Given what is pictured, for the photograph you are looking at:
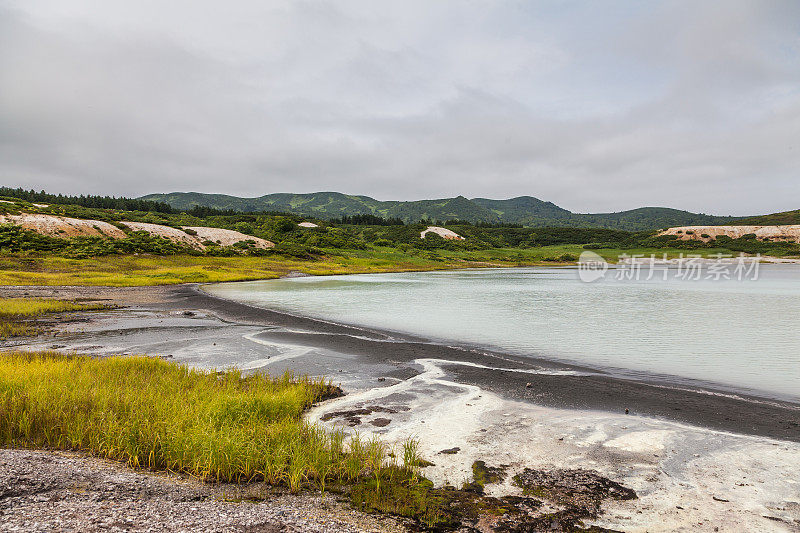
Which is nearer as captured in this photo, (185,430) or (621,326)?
(185,430)

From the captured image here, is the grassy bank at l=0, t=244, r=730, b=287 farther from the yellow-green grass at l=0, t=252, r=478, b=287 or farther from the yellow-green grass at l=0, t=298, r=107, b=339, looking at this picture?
the yellow-green grass at l=0, t=298, r=107, b=339

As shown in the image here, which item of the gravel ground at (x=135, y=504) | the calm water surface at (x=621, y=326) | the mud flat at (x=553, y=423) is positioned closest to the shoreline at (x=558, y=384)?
the mud flat at (x=553, y=423)

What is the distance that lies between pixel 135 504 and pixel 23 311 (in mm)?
28327

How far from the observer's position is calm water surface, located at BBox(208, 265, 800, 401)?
15586 mm

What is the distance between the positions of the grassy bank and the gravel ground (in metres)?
49.2

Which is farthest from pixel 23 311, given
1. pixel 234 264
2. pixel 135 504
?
pixel 234 264

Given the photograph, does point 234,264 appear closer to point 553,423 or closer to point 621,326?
point 621,326

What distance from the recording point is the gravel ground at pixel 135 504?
15.6 feet

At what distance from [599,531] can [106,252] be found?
3422 inches

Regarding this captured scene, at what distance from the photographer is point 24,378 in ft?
31.5

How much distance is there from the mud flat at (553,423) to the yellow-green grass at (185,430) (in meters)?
1.43

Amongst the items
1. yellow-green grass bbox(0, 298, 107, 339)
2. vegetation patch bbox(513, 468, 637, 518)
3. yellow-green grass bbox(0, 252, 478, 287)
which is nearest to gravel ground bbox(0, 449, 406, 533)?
vegetation patch bbox(513, 468, 637, 518)

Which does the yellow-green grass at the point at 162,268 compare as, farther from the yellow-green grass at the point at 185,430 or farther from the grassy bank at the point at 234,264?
the yellow-green grass at the point at 185,430

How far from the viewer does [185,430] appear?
7.43 metres
